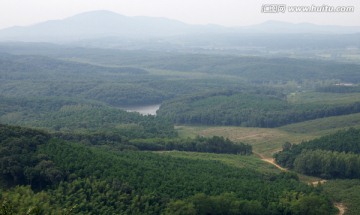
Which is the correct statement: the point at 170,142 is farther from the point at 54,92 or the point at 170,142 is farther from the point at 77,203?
the point at 54,92

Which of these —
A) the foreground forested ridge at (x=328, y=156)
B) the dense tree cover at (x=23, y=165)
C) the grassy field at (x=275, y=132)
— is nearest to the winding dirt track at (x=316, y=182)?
the foreground forested ridge at (x=328, y=156)

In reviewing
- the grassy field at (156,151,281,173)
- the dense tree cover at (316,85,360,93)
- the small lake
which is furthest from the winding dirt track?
the dense tree cover at (316,85,360,93)

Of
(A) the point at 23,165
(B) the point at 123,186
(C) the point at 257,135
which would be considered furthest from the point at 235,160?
(A) the point at 23,165

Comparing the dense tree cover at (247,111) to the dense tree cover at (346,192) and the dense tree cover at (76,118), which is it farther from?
the dense tree cover at (346,192)

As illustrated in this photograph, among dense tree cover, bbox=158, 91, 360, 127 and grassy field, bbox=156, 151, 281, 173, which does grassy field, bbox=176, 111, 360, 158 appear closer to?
dense tree cover, bbox=158, 91, 360, 127

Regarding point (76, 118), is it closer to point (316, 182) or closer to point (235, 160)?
point (235, 160)

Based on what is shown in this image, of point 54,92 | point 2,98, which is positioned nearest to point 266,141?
point 2,98

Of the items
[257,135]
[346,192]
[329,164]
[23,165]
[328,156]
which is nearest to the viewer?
[23,165]
